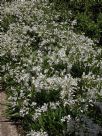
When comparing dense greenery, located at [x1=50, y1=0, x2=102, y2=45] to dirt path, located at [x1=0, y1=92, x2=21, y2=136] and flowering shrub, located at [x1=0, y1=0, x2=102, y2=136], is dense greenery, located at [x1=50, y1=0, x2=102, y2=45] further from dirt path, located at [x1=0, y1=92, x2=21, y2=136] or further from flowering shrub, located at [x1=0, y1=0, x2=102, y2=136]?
dirt path, located at [x1=0, y1=92, x2=21, y2=136]

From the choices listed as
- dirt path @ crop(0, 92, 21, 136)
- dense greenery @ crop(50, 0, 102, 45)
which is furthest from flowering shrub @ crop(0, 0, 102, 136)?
dense greenery @ crop(50, 0, 102, 45)

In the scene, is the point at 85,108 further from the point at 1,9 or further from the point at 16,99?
the point at 1,9

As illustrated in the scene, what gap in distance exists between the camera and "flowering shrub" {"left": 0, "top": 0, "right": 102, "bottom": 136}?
36.2ft

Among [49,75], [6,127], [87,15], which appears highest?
[87,15]

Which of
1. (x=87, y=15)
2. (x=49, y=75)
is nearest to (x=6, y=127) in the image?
(x=49, y=75)

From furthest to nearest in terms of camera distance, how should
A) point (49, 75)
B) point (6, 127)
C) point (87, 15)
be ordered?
point (87, 15) < point (49, 75) < point (6, 127)

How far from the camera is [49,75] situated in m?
13.7

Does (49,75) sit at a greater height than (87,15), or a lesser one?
lesser

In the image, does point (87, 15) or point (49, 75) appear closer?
point (49, 75)

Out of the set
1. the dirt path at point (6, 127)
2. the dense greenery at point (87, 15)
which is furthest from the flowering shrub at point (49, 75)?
the dense greenery at point (87, 15)

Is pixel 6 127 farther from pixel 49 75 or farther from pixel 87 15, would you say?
pixel 87 15

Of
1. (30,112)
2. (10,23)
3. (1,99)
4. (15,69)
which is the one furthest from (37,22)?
(30,112)

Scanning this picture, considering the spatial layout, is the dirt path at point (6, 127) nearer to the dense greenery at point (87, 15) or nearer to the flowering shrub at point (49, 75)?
the flowering shrub at point (49, 75)

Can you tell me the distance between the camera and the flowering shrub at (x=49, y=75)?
1102cm
